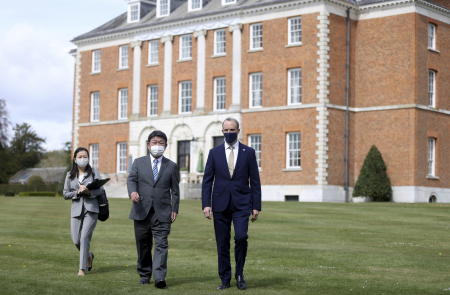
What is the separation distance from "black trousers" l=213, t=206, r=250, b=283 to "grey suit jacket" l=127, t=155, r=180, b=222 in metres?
0.78

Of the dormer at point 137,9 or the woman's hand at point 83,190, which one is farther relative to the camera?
the dormer at point 137,9

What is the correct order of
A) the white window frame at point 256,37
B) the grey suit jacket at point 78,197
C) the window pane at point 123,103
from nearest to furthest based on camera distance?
the grey suit jacket at point 78,197, the white window frame at point 256,37, the window pane at point 123,103

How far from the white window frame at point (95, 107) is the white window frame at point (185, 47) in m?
8.22

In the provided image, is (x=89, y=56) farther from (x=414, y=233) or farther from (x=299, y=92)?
(x=414, y=233)

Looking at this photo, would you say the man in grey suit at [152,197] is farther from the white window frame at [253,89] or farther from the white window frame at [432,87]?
the white window frame at [253,89]

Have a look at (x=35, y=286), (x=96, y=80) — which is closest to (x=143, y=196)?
(x=35, y=286)

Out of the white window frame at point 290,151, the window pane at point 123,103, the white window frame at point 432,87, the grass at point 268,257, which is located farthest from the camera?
the window pane at point 123,103

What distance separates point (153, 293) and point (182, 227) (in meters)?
12.5

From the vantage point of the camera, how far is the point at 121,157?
59469 millimetres

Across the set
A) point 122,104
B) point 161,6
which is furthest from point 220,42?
point 122,104

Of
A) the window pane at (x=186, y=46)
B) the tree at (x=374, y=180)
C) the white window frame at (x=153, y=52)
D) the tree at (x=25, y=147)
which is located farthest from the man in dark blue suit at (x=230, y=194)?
the tree at (x=25, y=147)

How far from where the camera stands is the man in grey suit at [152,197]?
13594 millimetres

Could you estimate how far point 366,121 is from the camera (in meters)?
49.4

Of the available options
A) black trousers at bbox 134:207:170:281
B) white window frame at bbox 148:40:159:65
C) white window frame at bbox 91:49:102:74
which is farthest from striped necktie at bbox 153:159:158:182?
white window frame at bbox 91:49:102:74
